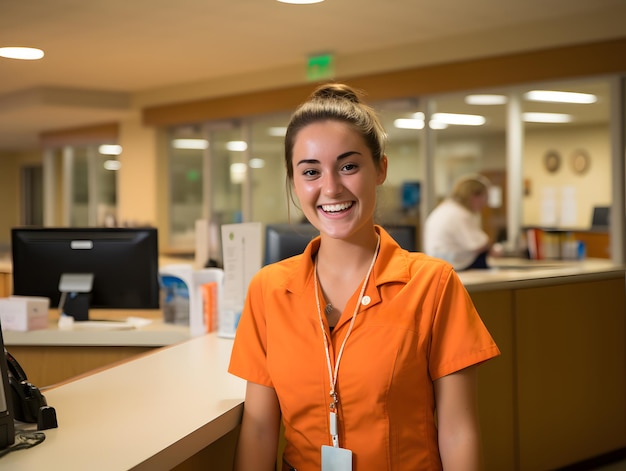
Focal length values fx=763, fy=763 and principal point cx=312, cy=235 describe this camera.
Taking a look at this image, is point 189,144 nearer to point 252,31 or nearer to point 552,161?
point 252,31

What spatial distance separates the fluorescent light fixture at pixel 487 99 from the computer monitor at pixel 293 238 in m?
3.56

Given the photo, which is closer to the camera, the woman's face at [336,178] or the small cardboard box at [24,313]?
the woman's face at [336,178]

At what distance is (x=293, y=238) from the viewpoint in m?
3.33

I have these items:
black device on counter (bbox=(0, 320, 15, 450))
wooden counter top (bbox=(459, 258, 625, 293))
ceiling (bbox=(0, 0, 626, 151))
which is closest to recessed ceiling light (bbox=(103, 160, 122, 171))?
ceiling (bbox=(0, 0, 626, 151))

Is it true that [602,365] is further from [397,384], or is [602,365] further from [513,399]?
[397,384]

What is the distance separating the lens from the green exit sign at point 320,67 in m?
7.12

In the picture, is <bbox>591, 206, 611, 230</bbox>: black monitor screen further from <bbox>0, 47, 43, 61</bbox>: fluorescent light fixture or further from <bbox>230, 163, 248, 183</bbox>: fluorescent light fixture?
<bbox>0, 47, 43, 61</bbox>: fluorescent light fixture

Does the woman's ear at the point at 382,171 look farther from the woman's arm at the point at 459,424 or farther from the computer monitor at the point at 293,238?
the computer monitor at the point at 293,238

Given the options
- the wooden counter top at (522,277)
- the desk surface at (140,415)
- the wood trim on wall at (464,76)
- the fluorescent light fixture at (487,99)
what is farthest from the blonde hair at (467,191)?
the desk surface at (140,415)

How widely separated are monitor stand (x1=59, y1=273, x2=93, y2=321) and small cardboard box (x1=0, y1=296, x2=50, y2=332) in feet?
0.43

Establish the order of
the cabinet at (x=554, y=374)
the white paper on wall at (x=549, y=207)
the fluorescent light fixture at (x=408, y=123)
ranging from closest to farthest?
1. the cabinet at (x=554, y=374)
2. the white paper on wall at (x=549, y=207)
3. the fluorescent light fixture at (x=408, y=123)

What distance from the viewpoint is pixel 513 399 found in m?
3.50

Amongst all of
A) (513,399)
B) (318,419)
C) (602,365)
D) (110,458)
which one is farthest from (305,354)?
(602,365)

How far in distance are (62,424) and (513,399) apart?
2.31 meters
